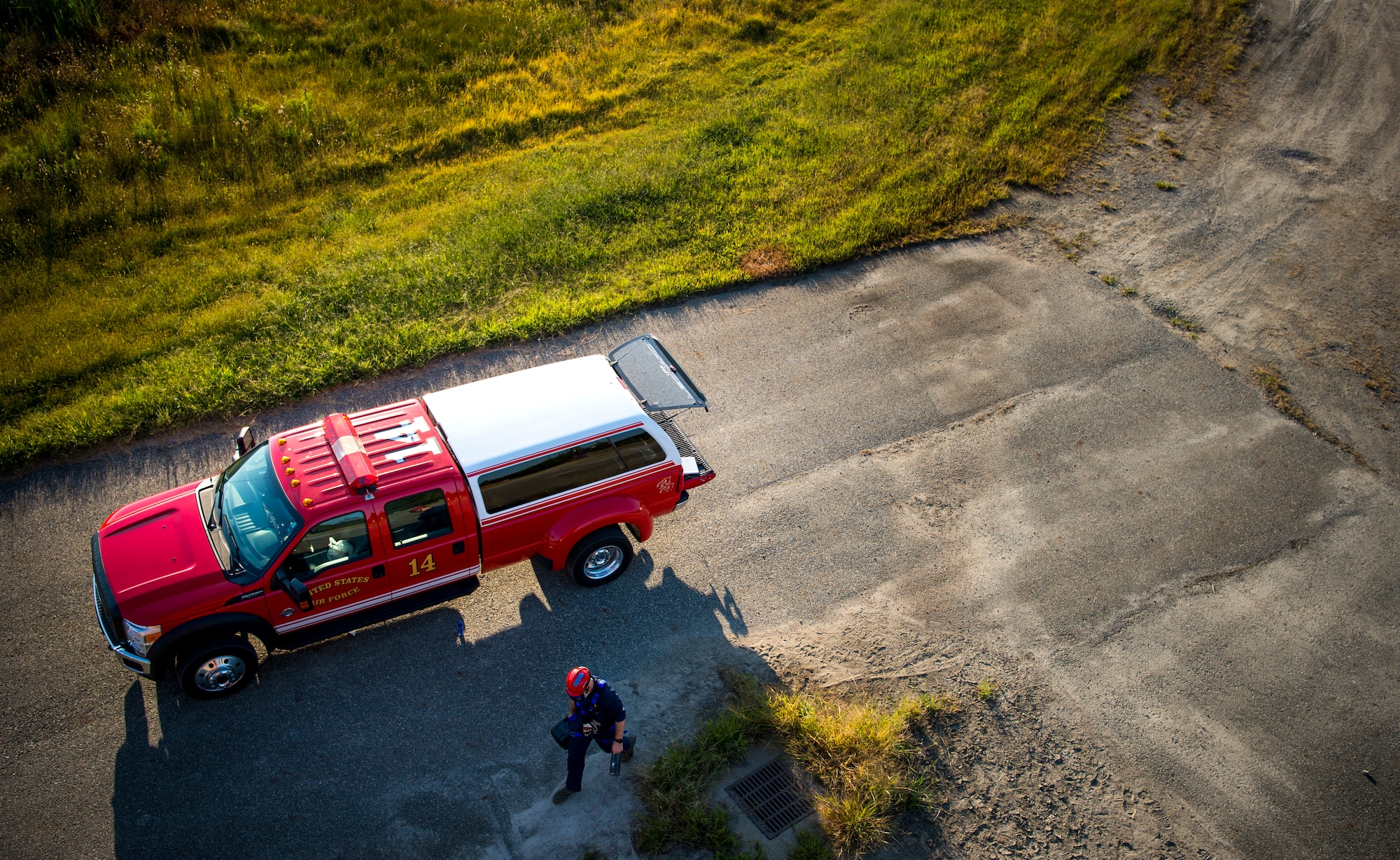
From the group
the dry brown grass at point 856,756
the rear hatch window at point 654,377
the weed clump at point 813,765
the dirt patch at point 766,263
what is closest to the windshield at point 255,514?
the rear hatch window at point 654,377

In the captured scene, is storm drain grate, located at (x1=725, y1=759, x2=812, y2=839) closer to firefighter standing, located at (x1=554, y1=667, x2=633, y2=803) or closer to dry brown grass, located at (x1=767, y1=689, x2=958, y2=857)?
dry brown grass, located at (x1=767, y1=689, x2=958, y2=857)

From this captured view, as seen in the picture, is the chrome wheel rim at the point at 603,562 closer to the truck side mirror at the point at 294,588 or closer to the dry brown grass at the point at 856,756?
the dry brown grass at the point at 856,756

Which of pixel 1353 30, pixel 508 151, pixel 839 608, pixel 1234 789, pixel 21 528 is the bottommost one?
pixel 1234 789

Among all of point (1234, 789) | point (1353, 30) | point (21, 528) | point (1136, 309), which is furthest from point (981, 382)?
point (1353, 30)

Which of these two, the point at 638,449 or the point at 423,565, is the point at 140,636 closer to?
the point at 423,565

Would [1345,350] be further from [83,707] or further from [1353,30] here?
[83,707]

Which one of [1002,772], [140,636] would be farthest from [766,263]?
[140,636]

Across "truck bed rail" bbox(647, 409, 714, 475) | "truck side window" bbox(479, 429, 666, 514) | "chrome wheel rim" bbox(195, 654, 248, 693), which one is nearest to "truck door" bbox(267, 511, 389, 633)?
"chrome wheel rim" bbox(195, 654, 248, 693)
